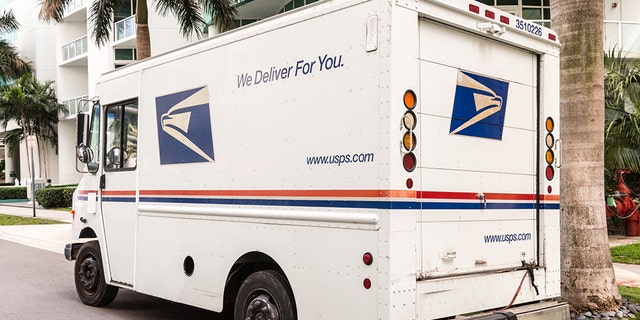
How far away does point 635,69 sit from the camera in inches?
562

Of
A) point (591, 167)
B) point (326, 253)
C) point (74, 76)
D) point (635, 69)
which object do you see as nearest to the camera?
point (326, 253)

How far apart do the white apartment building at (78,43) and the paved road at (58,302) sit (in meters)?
15.4

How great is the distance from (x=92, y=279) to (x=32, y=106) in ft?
121

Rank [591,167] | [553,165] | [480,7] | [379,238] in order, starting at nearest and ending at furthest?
[379,238] → [480,7] → [553,165] → [591,167]

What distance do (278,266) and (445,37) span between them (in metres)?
2.40

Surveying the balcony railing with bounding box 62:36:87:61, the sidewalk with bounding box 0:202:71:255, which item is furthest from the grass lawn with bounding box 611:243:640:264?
the balcony railing with bounding box 62:36:87:61

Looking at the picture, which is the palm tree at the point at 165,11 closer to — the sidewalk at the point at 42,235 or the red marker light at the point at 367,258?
the sidewalk at the point at 42,235

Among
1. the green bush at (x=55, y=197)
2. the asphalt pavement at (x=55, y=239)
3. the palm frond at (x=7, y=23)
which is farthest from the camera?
the palm frond at (x=7, y=23)

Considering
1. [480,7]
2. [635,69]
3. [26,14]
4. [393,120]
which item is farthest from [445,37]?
[26,14]

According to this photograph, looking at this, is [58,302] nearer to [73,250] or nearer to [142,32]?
[73,250]

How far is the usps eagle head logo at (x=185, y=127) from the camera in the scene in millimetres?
6312

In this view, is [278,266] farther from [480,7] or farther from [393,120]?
[480,7]

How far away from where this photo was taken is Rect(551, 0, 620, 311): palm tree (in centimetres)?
720

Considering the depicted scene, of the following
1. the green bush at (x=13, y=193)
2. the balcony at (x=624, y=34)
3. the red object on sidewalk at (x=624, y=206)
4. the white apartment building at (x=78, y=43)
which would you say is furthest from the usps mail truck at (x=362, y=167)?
the green bush at (x=13, y=193)
